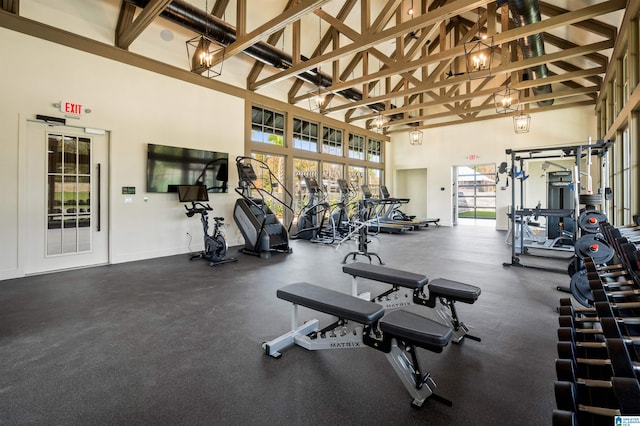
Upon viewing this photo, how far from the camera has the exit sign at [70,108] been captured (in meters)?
5.03

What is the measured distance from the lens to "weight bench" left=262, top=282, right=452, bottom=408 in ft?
6.06

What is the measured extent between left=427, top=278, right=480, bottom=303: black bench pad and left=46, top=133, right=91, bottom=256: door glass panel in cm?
586

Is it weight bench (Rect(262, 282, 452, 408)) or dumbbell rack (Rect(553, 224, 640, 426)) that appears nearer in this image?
dumbbell rack (Rect(553, 224, 640, 426))

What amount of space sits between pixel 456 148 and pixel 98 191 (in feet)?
39.8

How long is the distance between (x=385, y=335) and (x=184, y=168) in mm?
6067

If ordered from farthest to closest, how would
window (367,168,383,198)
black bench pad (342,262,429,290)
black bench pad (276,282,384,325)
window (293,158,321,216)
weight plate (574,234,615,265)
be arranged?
1. window (367,168,383,198)
2. window (293,158,321,216)
3. weight plate (574,234,615,265)
4. black bench pad (342,262,429,290)
5. black bench pad (276,282,384,325)

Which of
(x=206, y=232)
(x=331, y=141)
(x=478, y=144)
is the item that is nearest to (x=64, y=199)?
(x=206, y=232)

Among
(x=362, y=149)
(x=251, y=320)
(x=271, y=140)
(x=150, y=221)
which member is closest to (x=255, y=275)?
(x=251, y=320)

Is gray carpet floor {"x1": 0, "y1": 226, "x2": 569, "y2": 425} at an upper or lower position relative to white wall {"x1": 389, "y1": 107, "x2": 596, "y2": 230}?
lower

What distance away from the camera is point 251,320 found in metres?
3.14

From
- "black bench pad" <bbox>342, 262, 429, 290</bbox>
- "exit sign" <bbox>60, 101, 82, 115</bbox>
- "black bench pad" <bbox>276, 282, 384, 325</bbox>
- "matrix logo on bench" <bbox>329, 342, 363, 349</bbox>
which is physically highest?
"exit sign" <bbox>60, 101, 82, 115</bbox>

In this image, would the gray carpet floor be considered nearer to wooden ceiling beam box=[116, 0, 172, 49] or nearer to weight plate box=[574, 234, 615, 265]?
weight plate box=[574, 234, 615, 265]

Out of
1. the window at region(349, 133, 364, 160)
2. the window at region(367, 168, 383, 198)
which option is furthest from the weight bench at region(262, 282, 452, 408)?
the window at region(367, 168, 383, 198)

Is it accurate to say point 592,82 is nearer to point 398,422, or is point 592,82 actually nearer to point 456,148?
point 456,148
